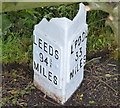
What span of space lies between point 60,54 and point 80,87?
0.36 metres

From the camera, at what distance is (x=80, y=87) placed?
5.38 feet

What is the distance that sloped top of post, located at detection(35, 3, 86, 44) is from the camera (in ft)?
4.21

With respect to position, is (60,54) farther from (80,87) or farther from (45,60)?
(80,87)

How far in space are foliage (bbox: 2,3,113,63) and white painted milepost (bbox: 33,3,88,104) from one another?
280 millimetres

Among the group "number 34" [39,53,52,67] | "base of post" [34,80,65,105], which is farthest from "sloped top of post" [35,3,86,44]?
"base of post" [34,80,65,105]

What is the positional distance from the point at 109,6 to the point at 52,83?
0.65 metres

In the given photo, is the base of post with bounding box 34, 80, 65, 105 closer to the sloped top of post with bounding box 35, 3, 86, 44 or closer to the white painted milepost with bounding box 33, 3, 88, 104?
the white painted milepost with bounding box 33, 3, 88, 104

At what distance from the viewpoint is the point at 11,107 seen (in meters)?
1.53

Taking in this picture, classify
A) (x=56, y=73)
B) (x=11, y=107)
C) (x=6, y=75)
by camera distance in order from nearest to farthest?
(x=56, y=73), (x=11, y=107), (x=6, y=75)

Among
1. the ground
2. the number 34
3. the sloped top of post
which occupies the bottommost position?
the ground

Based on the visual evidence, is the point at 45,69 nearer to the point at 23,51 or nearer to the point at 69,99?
the point at 69,99

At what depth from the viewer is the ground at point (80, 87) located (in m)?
1.55

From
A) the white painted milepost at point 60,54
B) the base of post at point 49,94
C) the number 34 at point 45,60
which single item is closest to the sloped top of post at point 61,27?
the white painted milepost at point 60,54

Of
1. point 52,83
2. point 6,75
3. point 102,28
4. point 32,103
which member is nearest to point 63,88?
point 52,83
